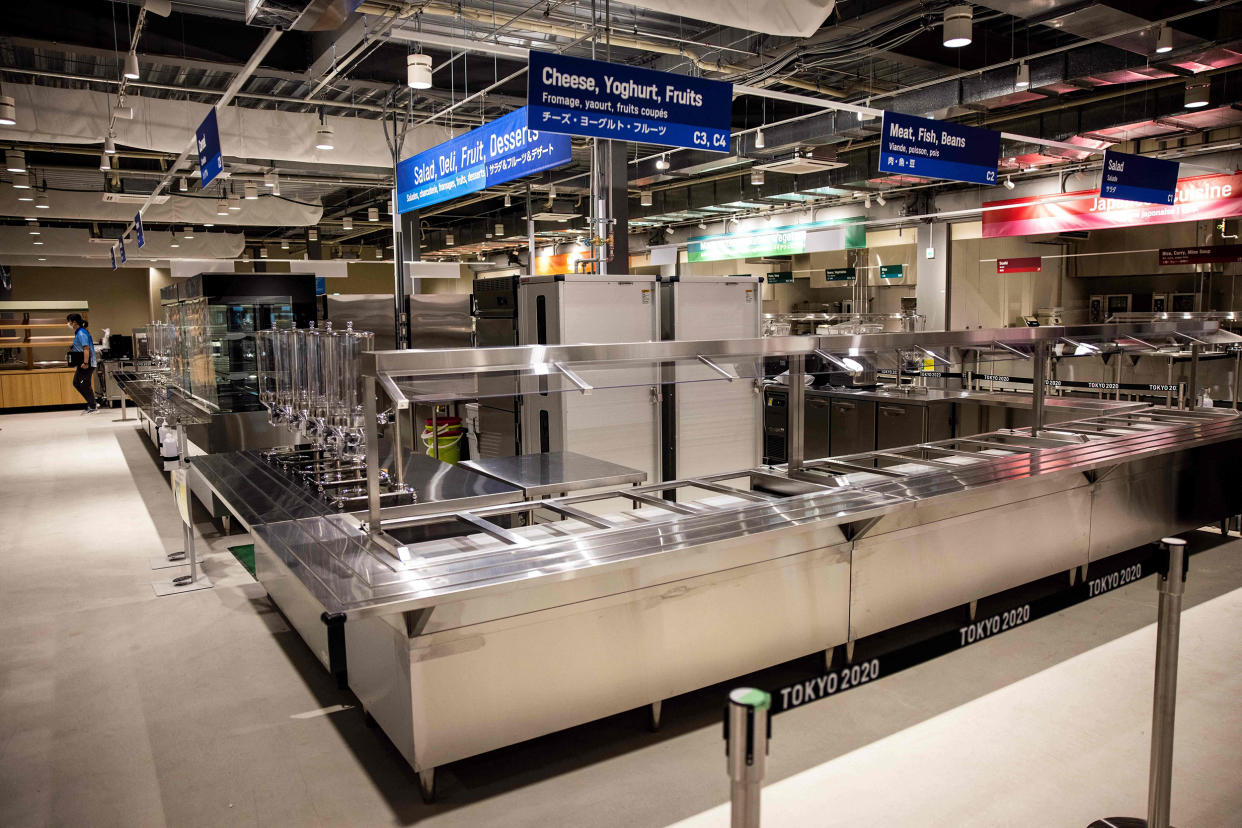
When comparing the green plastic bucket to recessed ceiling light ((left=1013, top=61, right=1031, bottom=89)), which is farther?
the green plastic bucket

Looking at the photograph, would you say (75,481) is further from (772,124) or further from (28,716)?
(772,124)

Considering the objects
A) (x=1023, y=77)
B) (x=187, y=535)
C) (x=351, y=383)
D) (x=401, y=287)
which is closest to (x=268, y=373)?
(x=351, y=383)

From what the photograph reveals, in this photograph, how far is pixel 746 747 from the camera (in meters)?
1.42

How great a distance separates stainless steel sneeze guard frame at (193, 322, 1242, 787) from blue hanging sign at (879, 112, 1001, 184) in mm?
3001

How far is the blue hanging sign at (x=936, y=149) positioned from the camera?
679cm

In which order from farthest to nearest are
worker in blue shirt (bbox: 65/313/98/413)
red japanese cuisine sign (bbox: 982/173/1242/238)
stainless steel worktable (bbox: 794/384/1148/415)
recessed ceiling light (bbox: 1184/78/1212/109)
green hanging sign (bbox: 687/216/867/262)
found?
worker in blue shirt (bbox: 65/313/98/413)
green hanging sign (bbox: 687/216/867/262)
red japanese cuisine sign (bbox: 982/173/1242/238)
recessed ceiling light (bbox: 1184/78/1212/109)
stainless steel worktable (bbox: 794/384/1148/415)

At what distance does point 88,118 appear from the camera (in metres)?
7.43

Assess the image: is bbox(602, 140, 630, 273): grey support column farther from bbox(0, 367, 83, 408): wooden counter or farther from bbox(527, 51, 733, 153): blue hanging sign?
bbox(0, 367, 83, 408): wooden counter

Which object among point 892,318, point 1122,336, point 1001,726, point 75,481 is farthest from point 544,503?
point 892,318

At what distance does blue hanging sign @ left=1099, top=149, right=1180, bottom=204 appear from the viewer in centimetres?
822

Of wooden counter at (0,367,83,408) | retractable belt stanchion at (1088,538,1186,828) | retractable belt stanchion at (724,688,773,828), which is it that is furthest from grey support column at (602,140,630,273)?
wooden counter at (0,367,83,408)

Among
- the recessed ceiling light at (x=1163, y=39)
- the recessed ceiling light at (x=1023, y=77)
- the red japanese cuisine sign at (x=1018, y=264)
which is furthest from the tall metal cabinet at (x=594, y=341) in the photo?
the red japanese cuisine sign at (x=1018, y=264)

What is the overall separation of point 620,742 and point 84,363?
16.4 meters

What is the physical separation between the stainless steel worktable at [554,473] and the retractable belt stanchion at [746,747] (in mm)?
2539
